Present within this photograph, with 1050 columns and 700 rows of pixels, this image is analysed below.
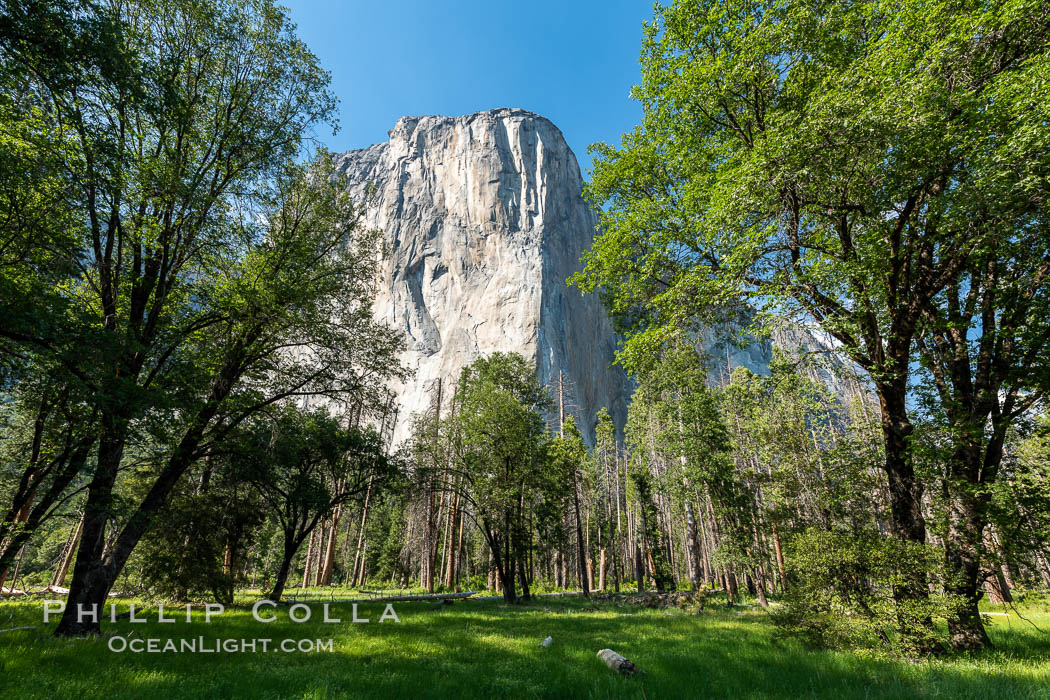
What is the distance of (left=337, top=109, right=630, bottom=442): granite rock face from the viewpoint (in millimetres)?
69062

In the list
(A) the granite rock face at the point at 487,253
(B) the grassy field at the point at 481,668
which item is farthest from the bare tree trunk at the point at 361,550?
(A) the granite rock face at the point at 487,253

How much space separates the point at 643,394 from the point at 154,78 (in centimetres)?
3074

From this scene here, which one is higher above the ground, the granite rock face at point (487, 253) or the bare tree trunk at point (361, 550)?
the granite rock face at point (487, 253)

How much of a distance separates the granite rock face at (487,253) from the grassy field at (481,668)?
54021 mm

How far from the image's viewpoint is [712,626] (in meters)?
12.0

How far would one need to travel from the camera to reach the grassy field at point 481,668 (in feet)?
17.1

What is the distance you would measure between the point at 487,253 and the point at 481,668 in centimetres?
7604

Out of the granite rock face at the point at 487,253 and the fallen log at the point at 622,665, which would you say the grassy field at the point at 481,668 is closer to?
the fallen log at the point at 622,665

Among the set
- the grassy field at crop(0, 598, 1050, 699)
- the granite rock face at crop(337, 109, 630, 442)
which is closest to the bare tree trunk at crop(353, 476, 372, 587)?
the grassy field at crop(0, 598, 1050, 699)

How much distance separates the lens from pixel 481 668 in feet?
21.7

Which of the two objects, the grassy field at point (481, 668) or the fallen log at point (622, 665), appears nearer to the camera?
the grassy field at point (481, 668)

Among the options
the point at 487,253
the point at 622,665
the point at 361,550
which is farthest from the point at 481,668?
the point at 487,253

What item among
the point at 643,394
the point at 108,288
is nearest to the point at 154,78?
the point at 108,288

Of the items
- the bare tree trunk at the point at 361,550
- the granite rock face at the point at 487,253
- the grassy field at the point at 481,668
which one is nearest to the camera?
the grassy field at the point at 481,668
